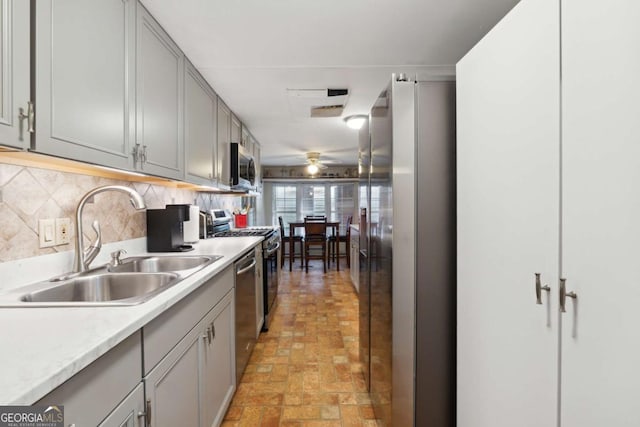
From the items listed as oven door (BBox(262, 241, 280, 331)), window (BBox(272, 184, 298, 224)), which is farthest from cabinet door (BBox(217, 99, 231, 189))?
window (BBox(272, 184, 298, 224))

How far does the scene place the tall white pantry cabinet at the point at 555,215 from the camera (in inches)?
22.5

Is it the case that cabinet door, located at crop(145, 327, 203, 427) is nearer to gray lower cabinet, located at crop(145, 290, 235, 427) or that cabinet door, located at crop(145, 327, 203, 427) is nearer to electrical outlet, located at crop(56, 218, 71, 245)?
gray lower cabinet, located at crop(145, 290, 235, 427)

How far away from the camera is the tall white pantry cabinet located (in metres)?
0.57

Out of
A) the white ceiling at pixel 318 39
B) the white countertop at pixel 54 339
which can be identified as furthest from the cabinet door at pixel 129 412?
the white ceiling at pixel 318 39

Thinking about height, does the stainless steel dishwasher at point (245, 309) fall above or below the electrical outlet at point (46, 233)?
below

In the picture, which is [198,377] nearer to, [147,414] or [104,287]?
[147,414]

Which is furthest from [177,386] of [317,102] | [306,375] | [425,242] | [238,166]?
[317,102]

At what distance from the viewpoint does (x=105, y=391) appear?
729mm

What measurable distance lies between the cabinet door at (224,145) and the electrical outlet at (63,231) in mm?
1496

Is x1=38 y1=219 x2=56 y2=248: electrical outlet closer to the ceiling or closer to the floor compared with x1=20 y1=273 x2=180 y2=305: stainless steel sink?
closer to the ceiling

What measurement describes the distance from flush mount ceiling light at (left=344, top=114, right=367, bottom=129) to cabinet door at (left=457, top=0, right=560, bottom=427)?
225cm

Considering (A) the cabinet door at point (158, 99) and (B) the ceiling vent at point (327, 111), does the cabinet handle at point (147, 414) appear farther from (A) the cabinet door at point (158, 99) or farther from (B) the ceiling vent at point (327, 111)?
(B) the ceiling vent at point (327, 111)

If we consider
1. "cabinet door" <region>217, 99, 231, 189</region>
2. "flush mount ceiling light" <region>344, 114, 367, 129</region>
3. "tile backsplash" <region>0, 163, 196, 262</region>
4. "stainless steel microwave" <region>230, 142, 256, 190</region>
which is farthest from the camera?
"flush mount ceiling light" <region>344, 114, 367, 129</region>

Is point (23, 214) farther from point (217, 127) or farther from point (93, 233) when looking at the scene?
point (217, 127)
